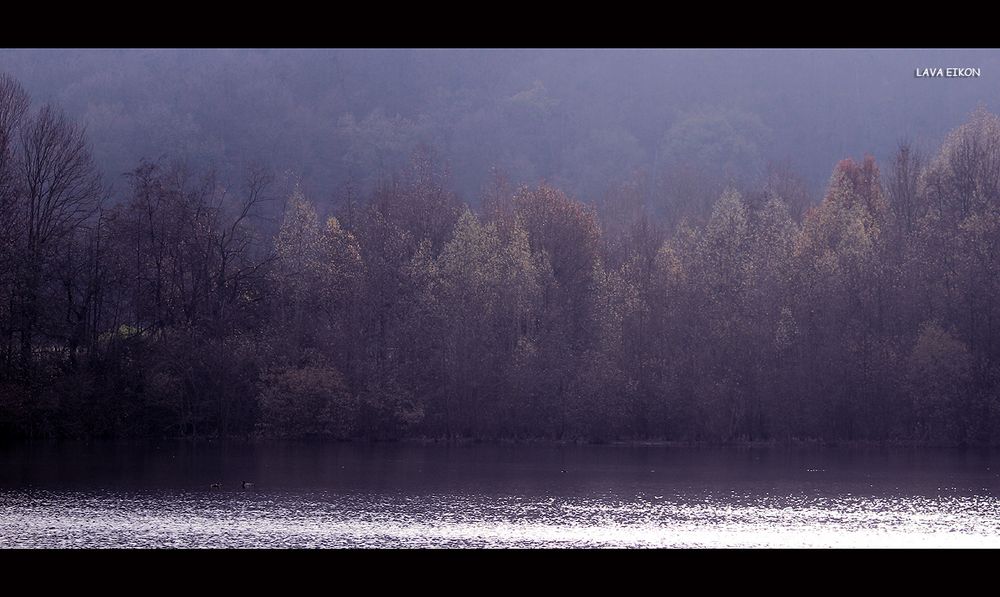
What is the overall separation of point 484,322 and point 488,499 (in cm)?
2644

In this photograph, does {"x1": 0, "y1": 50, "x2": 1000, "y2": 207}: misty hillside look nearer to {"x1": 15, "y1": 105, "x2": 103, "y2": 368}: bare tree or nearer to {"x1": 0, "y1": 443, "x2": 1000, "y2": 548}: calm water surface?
{"x1": 15, "y1": 105, "x2": 103, "y2": 368}: bare tree

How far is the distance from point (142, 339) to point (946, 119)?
2823 inches

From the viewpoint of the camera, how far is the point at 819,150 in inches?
3915

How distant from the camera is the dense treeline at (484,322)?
55.4m

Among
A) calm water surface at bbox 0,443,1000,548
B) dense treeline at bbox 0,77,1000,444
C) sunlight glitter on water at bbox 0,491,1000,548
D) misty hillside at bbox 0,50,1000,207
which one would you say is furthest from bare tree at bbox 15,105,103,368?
Result: sunlight glitter on water at bbox 0,491,1000,548

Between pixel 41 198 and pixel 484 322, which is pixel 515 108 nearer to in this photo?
pixel 484 322

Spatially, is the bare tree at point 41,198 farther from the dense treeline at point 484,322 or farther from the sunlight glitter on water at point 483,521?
the sunlight glitter on water at point 483,521

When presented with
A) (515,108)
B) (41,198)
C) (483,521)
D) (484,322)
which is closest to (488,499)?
(483,521)

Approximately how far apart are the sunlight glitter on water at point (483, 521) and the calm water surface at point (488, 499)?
0.22 feet

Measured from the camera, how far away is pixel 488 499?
113 feet

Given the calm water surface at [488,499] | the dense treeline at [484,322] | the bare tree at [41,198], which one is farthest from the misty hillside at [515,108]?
the calm water surface at [488,499]

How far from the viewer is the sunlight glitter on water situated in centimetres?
2770

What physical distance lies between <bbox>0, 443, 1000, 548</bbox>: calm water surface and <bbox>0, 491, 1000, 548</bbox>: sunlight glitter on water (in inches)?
2.6

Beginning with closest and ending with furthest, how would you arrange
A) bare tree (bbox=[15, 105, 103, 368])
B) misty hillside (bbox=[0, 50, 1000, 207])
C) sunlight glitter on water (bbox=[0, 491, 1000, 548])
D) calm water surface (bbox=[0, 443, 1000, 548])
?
sunlight glitter on water (bbox=[0, 491, 1000, 548]) → calm water surface (bbox=[0, 443, 1000, 548]) → bare tree (bbox=[15, 105, 103, 368]) → misty hillside (bbox=[0, 50, 1000, 207])
